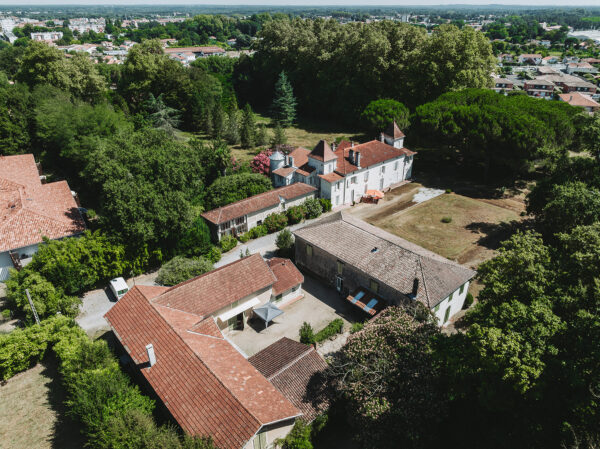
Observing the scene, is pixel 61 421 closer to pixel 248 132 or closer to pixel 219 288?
pixel 219 288

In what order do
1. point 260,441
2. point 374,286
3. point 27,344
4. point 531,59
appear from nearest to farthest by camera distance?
point 260,441, point 27,344, point 374,286, point 531,59

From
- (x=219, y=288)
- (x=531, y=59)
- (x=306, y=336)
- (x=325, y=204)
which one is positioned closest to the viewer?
(x=306, y=336)

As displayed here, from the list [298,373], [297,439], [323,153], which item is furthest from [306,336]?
[323,153]

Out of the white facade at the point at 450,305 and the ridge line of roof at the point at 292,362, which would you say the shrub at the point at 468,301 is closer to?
the white facade at the point at 450,305

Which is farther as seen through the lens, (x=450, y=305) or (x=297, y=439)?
(x=450, y=305)

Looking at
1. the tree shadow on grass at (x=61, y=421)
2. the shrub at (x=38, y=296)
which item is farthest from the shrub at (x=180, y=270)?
the tree shadow on grass at (x=61, y=421)

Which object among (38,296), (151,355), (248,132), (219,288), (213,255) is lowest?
(213,255)

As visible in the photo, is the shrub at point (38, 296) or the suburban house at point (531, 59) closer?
the shrub at point (38, 296)

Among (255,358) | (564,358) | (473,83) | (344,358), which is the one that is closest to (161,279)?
(255,358)
